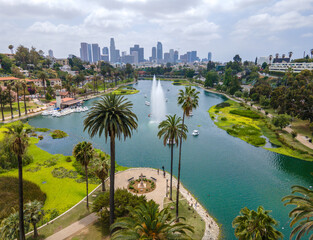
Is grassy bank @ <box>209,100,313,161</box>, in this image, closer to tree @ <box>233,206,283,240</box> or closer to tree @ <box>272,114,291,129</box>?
tree @ <box>272,114,291,129</box>

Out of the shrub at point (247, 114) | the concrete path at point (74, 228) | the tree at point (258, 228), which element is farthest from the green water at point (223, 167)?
the shrub at point (247, 114)

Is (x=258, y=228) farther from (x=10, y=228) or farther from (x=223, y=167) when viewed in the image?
(x=223, y=167)

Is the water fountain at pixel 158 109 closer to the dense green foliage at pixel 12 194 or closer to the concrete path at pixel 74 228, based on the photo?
the dense green foliage at pixel 12 194

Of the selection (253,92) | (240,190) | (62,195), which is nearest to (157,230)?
(62,195)

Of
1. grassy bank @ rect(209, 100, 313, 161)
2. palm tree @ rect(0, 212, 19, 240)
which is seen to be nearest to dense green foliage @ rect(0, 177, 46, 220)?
palm tree @ rect(0, 212, 19, 240)

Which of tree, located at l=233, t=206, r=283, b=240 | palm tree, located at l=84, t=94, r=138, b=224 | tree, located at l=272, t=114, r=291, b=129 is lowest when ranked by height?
tree, located at l=272, t=114, r=291, b=129

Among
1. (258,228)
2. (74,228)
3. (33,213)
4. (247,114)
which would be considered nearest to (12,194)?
(33,213)

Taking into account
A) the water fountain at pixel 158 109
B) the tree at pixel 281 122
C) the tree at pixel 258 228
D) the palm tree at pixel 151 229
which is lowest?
the water fountain at pixel 158 109
